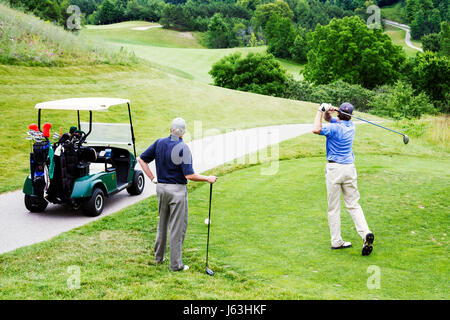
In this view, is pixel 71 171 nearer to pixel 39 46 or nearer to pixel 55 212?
pixel 55 212

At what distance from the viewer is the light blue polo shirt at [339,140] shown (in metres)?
6.23

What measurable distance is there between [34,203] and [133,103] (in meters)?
14.8

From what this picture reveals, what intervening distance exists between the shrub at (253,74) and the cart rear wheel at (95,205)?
3521 centimetres

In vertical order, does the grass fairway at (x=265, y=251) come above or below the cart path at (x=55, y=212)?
above

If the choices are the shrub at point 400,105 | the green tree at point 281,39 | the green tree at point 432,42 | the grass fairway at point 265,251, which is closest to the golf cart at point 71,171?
the grass fairway at point 265,251

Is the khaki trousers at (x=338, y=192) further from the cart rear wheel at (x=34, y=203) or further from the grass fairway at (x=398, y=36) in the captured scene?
the grass fairway at (x=398, y=36)

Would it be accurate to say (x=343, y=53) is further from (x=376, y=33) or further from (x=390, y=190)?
(x=390, y=190)

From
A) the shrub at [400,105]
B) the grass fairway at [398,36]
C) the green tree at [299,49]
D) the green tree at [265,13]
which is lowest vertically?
the shrub at [400,105]

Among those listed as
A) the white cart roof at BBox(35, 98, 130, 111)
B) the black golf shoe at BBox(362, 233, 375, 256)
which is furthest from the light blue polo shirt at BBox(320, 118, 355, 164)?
the white cart roof at BBox(35, 98, 130, 111)

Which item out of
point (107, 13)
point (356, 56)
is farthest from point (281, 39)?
point (107, 13)

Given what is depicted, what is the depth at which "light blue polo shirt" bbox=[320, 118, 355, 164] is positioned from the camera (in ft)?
20.5

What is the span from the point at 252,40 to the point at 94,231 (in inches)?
3799

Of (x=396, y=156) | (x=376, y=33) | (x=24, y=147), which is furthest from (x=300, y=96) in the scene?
(x=24, y=147)

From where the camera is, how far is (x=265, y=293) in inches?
193
